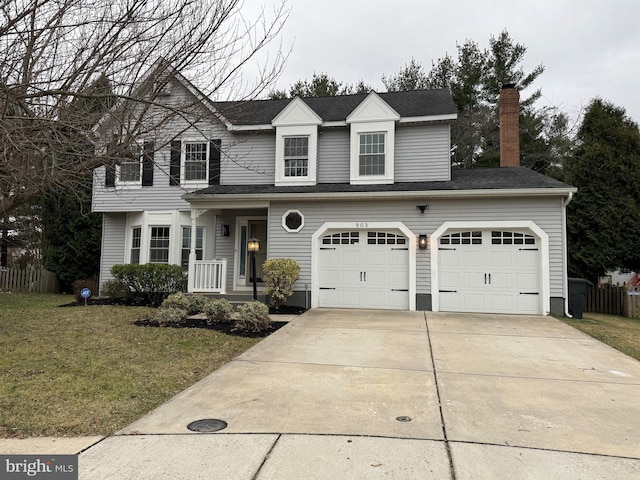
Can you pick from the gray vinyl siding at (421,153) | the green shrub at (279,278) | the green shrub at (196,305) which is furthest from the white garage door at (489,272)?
the green shrub at (196,305)

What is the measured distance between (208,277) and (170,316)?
294 cm

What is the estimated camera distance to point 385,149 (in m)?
11.7

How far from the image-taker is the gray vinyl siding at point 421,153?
38.5 ft

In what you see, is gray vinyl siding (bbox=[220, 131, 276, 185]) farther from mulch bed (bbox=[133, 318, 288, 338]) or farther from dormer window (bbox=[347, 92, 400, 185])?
mulch bed (bbox=[133, 318, 288, 338])

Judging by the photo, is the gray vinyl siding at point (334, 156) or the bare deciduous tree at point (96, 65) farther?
the gray vinyl siding at point (334, 156)

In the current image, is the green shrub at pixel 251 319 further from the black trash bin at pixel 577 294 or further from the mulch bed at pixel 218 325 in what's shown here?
the black trash bin at pixel 577 294

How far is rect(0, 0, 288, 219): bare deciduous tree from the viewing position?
4.60 m

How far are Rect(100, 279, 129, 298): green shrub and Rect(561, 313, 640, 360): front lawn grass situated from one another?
12.2m

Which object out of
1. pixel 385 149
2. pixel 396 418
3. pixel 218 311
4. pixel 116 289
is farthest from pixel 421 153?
pixel 116 289

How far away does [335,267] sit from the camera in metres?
A: 11.1

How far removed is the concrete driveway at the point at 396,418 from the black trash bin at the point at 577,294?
4.09 meters

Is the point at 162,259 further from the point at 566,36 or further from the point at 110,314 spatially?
the point at 566,36

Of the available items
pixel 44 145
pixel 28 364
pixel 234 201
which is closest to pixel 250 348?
pixel 28 364

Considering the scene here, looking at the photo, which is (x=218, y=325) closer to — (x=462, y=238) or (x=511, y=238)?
(x=462, y=238)
